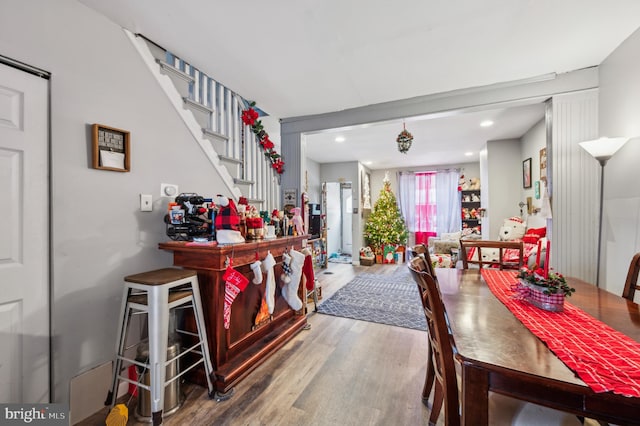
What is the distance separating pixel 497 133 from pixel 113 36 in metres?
4.87

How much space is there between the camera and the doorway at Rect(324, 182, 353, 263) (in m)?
6.96

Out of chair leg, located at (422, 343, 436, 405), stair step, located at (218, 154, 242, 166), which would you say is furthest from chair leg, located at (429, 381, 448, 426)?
stair step, located at (218, 154, 242, 166)

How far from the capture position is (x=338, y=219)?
284 inches

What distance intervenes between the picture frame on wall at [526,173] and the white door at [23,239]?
542 cm

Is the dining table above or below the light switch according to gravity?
below

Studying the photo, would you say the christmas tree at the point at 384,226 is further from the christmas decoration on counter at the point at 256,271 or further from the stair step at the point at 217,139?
the christmas decoration on counter at the point at 256,271

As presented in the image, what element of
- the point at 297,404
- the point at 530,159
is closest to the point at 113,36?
the point at 297,404

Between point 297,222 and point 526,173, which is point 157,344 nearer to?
point 297,222

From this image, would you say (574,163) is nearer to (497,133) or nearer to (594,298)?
(594,298)

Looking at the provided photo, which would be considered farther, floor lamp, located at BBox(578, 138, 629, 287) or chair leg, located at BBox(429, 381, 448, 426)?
floor lamp, located at BBox(578, 138, 629, 287)

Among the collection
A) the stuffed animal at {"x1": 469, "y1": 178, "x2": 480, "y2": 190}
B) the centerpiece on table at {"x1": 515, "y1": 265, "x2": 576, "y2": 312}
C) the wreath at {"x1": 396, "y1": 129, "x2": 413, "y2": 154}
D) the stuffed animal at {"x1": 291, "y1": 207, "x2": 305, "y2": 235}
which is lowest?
the centerpiece on table at {"x1": 515, "y1": 265, "x2": 576, "y2": 312}

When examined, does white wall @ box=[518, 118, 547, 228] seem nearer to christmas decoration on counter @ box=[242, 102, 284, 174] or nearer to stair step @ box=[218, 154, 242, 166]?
christmas decoration on counter @ box=[242, 102, 284, 174]

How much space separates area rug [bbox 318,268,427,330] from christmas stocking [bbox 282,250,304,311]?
0.80 meters

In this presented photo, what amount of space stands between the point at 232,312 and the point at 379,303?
6.73 ft
